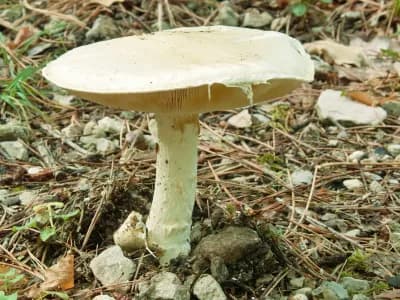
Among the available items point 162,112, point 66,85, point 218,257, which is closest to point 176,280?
point 218,257

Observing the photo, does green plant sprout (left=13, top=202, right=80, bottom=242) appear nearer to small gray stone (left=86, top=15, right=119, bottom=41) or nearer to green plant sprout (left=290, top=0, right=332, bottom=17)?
small gray stone (left=86, top=15, right=119, bottom=41)

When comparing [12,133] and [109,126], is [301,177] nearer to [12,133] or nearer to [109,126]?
[109,126]

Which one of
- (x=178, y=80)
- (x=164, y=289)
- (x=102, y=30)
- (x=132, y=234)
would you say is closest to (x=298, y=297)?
(x=164, y=289)

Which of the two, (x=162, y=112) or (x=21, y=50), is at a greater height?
(x=162, y=112)

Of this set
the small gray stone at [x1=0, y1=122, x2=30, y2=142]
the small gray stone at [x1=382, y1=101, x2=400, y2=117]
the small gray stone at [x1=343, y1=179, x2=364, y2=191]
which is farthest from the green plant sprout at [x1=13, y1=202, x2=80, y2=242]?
the small gray stone at [x1=382, y1=101, x2=400, y2=117]

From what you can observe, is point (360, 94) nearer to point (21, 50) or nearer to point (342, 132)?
point (342, 132)
